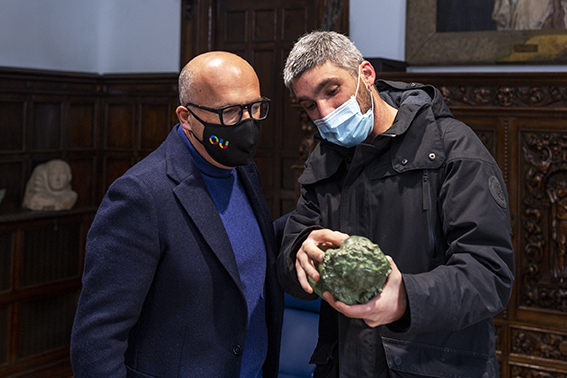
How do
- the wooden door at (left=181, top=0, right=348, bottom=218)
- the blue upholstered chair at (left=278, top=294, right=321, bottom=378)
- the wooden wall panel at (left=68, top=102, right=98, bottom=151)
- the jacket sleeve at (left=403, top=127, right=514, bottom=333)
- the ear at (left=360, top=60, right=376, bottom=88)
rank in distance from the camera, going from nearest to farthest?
the jacket sleeve at (left=403, top=127, right=514, bottom=333)
the ear at (left=360, top=60, right=376, bottom=88)
the blue upholstered chair at (left=278, top=294, right=321, bottom=378)
the wooden door at (left=181, top=0, right=348, bottom=218)
the wooden wall panel at (left=68, top=102, right=98, bottom=151)

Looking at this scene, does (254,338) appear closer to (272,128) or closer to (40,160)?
(272,128)

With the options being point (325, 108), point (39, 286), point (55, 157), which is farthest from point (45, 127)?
point (325, 108)

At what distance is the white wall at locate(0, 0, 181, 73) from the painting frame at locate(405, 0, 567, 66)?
7.81 feet

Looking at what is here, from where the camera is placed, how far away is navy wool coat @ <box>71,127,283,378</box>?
1.55 metres

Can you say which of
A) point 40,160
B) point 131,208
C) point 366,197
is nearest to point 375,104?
point 366,197

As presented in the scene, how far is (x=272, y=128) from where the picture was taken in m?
5.35

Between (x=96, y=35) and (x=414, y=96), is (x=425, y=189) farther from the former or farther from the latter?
(x=96, y=35)

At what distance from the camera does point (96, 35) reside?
229 inches

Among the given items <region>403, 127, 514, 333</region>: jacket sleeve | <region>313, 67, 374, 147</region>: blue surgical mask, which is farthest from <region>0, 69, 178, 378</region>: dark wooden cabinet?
<region>403, 127, 514, 333</region>: jacket sleeve

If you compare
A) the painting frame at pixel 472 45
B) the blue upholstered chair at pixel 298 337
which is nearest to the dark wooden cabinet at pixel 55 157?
the painting frame at pixel 472 45

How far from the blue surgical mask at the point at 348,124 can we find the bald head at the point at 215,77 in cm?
26

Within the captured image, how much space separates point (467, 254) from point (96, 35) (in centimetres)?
537

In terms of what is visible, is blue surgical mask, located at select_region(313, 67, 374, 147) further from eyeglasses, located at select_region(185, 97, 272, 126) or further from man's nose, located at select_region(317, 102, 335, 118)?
eyeglasses, located at select_region(185, 97, 272, 126)

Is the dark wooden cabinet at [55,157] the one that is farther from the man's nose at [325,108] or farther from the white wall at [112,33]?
the man's nose at [325,108]
